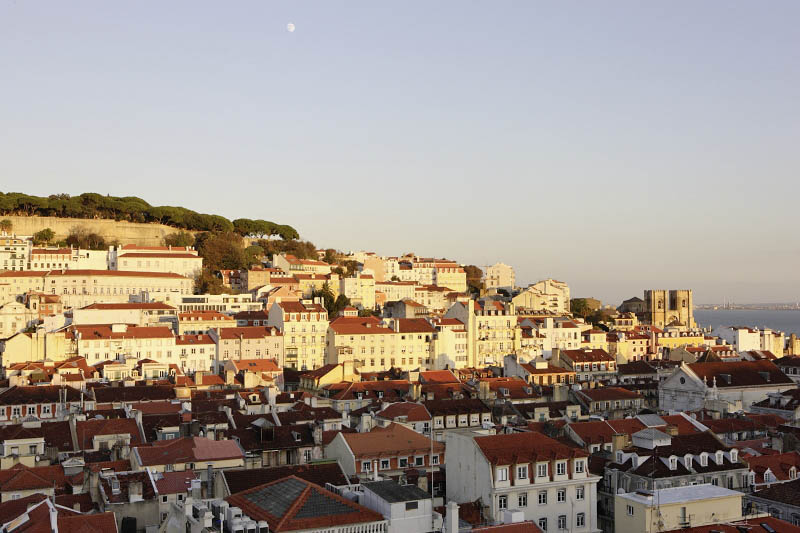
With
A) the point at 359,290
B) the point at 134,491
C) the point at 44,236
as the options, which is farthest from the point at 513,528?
the point at 44,236

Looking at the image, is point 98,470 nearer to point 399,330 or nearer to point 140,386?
point 140,386

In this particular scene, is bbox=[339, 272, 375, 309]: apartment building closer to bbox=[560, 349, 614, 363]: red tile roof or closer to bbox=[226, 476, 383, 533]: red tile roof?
bbox=[560, 349, 614, 363]: red tile roof

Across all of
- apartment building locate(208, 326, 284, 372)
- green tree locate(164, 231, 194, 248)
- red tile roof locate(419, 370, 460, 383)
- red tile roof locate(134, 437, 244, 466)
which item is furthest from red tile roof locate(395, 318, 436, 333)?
green tree locate(164, 231, 194, 248)

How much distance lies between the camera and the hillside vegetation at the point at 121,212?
439 feet

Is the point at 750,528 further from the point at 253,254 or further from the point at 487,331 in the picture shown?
the point at 253,254

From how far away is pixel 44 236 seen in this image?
4983 inches

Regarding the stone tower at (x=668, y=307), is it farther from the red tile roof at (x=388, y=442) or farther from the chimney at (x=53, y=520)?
the chimney at (x=53, y=520)

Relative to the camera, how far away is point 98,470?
33.5 m

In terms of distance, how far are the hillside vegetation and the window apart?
115806 mm

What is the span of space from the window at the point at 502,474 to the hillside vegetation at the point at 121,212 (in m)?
116

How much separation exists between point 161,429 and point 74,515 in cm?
1711

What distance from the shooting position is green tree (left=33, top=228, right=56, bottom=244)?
12581 cm

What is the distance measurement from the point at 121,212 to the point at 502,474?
12195cm

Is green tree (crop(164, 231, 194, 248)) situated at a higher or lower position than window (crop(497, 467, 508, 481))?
higher
